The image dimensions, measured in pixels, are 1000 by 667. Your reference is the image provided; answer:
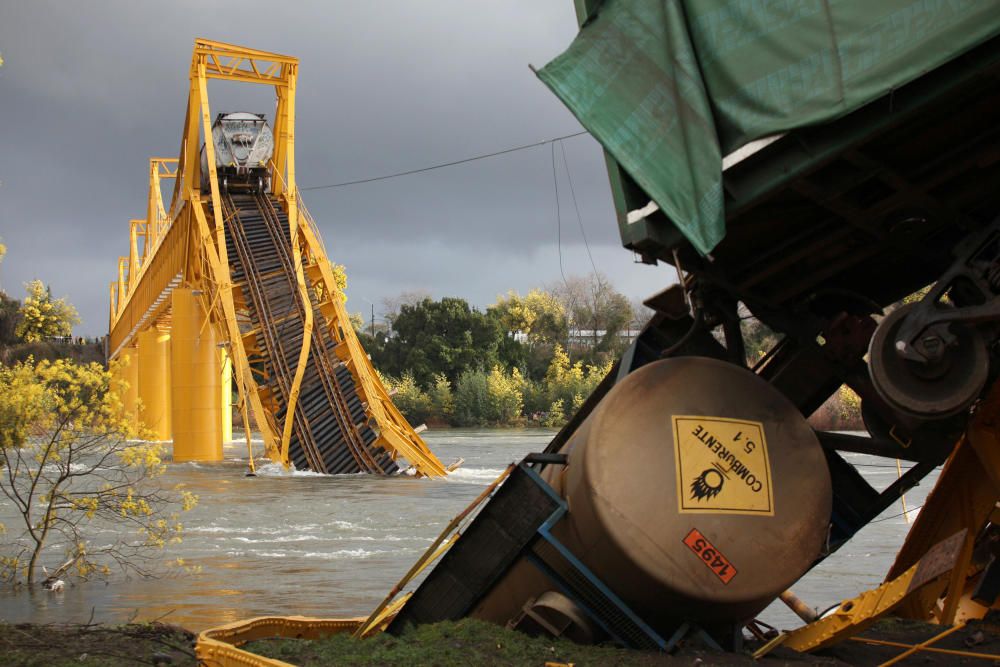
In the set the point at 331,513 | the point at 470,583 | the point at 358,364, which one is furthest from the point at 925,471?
the point at 358,364

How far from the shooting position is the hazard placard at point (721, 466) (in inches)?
245

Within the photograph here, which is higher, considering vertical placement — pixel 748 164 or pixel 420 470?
pixel 748 164

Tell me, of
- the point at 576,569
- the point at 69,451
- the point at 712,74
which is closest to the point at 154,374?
the point at 69,451

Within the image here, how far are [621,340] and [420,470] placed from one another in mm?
48201

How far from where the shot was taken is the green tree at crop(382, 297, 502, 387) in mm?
65062

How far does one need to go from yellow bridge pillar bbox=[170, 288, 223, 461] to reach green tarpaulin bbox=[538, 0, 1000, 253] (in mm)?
29119

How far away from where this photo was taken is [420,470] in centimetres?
2984

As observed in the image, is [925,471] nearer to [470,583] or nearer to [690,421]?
[690,421]

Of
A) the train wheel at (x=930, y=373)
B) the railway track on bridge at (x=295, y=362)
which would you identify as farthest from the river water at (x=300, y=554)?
the train wheel at (x=930, y=373)

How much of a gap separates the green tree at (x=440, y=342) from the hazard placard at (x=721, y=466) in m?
58.0

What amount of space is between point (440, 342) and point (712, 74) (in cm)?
5924

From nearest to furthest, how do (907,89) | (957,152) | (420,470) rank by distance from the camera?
(907,89)
(957,152)
(420,470)

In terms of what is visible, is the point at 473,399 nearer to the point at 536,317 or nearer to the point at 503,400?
the point at 503,400

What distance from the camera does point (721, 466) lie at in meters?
6.30
